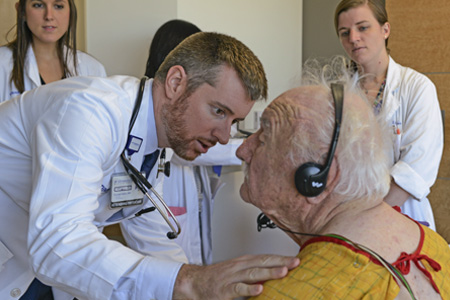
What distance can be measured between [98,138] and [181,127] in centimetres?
37

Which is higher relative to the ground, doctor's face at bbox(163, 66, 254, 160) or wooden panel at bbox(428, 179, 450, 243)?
doctor's face at bbox(163, 66, 254, 160)

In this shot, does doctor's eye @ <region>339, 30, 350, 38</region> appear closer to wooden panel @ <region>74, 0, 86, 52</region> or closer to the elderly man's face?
the elderly man's face

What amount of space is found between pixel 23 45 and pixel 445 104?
2.18 metres

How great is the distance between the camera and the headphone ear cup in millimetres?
1016

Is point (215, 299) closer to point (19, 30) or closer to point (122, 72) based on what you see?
point (19, 30)

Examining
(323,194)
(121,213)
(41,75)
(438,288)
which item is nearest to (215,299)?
(323,194)

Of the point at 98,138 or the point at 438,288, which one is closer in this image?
the point at 438,288

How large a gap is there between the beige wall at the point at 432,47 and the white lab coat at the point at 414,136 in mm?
941

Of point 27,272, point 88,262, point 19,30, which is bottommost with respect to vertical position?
point 27,272

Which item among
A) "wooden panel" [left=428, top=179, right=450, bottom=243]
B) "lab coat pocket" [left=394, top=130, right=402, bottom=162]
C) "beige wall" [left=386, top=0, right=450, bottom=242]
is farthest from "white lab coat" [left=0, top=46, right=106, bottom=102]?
"wooden panel" [left=428, top=179, right=450, bottom=243]

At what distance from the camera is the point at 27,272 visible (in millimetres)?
1375

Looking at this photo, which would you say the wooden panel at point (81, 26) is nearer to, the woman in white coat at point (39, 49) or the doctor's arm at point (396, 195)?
the woman in white coat at point (39, 49)

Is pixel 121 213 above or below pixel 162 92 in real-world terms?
below

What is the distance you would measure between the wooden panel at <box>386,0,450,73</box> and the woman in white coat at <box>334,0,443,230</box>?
86 cm
